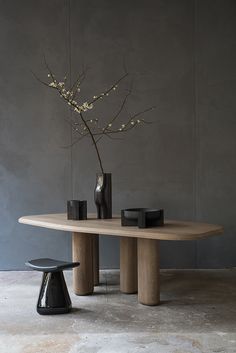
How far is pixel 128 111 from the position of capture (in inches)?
190

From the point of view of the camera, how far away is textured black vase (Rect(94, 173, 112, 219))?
3979 mm

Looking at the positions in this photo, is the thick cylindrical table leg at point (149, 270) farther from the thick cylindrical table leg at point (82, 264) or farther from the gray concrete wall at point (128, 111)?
the gray concrete wall at point (128, 111)

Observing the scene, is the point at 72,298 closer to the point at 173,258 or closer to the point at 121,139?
the point at 173,258

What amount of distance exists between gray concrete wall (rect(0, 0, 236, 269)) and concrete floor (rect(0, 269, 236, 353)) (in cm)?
78

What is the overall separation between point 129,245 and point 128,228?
60 cm

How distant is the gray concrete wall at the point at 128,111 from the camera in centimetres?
479

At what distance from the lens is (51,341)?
2795 mm

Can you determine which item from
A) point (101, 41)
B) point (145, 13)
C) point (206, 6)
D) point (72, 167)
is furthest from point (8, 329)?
point (206, 6)

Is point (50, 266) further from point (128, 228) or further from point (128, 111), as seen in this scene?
point (128, 111)

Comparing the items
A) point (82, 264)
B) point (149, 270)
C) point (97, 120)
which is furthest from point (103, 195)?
point (97, 120)

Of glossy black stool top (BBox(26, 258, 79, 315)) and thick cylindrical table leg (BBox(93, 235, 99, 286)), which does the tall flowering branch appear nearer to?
thick cylindrical table leg (BBox(93, 235, 99, 286))

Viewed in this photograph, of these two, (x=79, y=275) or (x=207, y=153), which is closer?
(x=79, y=275)

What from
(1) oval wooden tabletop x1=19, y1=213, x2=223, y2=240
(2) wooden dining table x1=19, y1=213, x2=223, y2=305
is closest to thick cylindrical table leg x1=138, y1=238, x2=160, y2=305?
(2) wooden dining table x1=19, y1=213, x2=223, y2=305

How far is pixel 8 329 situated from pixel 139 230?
1.11 meters
